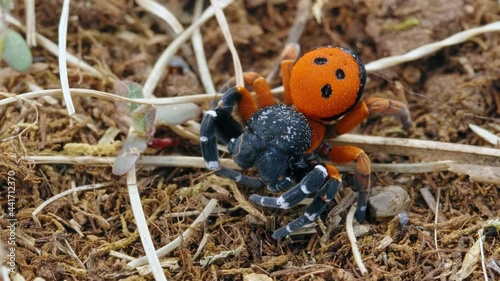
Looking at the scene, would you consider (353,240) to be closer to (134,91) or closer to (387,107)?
(387,107)

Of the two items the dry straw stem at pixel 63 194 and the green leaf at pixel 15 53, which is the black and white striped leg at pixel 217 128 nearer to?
the dry straw stem at pixel 63 194

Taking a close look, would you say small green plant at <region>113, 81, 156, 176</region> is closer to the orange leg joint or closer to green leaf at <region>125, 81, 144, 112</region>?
green leaf at <region>125, 81, 144, 112</region>

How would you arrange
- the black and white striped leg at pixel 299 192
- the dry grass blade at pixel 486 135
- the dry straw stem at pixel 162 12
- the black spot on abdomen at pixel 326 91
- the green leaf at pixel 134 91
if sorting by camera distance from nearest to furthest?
the black and white striped leg at pixel 299 192 → the black spot on abdomen at pixel 326 91 → the green leaf at pixel 134 91 → the dry grass blade at pixel 486 135 → the dry straw stem at pixel 162 12

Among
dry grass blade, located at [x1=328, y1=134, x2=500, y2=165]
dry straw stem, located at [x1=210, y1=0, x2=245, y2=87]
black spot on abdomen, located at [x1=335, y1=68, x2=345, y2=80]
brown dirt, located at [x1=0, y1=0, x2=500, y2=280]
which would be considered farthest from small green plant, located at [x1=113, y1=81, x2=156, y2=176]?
dry grass blade, located at [x1=328, y1=134, x2=500, y2=165]

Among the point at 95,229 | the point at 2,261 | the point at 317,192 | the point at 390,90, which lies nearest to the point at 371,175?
the point at 317,192

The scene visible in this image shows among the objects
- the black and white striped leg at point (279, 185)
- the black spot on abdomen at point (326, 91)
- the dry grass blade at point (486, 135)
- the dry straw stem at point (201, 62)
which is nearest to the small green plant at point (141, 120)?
the dry straw stem at point (201, 62)
